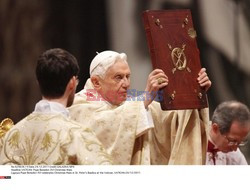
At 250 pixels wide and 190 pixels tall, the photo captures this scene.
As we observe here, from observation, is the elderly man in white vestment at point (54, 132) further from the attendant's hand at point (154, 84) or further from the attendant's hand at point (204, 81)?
the attendant's hand at point (204, 81)

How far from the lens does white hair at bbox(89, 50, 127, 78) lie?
8.13ft

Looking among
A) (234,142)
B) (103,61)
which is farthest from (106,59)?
(234,142)

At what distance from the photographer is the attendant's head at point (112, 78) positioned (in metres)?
2.46

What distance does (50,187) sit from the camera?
8.29 feet

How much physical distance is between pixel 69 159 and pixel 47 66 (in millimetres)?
368

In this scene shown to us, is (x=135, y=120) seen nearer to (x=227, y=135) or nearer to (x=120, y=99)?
(x=120, y=99)

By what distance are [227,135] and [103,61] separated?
58 centimetres

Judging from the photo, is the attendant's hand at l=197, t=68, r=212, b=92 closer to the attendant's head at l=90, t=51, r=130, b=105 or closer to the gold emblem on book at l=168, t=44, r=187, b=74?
the gold emblem on book at l=168, t=44, r=187, b=74

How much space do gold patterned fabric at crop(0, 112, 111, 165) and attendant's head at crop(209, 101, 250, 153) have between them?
47 cm

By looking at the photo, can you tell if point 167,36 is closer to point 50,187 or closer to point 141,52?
point 141,52

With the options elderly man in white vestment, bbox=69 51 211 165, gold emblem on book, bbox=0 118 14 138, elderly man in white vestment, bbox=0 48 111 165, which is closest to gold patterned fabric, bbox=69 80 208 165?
elderly man in white vestment, bbox=69 51 211 165

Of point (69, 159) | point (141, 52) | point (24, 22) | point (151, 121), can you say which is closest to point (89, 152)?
point (69, 159)

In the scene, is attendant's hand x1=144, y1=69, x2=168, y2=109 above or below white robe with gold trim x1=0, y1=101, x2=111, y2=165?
above

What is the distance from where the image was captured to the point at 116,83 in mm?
2461
